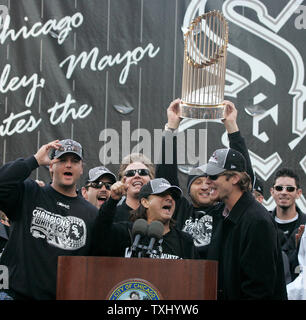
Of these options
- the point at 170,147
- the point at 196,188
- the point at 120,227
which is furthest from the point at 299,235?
the point at 120,227

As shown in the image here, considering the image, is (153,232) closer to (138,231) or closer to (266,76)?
(138,231)

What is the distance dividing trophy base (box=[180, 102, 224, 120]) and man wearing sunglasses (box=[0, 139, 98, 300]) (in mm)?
944

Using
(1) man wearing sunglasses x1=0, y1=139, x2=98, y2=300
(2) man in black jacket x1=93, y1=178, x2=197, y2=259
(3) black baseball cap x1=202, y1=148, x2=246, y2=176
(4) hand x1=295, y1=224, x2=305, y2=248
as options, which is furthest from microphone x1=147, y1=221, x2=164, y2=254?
(4) hand x1=295, y1=224, x2=305, y2=248

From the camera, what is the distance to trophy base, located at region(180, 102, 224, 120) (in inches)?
196

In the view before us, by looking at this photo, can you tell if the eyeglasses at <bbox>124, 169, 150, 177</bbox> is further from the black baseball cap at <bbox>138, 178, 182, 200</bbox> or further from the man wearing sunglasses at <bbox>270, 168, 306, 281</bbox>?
the man wearing sunglasses at <bbox>270, 168, 306, 281</bbox>

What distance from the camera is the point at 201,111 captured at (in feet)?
16.3

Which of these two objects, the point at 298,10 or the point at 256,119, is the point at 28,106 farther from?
the point at 298,10

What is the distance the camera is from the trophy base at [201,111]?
16.3ft

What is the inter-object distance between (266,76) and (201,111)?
2.10 meters

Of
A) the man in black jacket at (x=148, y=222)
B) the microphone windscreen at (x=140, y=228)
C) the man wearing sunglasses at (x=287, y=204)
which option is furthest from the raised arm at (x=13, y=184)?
the man wearing sunglasses at (x=287, y=204)

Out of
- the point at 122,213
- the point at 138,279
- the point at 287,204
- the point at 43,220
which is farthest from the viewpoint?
the point at 287,204

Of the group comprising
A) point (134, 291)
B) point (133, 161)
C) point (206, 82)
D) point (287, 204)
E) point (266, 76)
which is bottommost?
point (134, 291)

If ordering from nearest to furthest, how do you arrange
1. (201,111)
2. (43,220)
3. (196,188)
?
1. (43,220)
2. (201,111)
3. (196,188)

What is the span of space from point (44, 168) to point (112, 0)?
1.86m
